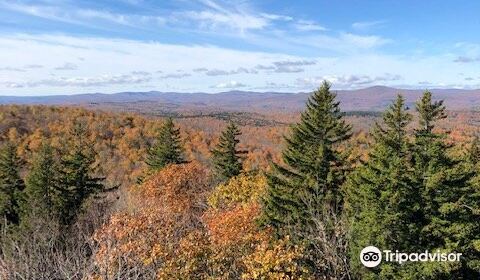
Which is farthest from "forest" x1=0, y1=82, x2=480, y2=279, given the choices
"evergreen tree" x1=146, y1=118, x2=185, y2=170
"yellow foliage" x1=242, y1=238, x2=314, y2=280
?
"evergreen tree" x1=146, y1=118, x2=185, y2=170

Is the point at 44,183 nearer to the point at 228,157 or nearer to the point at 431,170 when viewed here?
the point at 228,157

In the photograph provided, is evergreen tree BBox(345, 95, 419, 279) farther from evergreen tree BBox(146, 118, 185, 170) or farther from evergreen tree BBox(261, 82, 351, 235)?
evergreen tree BBox(146, 118, 185, 170)

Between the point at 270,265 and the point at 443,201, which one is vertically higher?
the point at 443,201

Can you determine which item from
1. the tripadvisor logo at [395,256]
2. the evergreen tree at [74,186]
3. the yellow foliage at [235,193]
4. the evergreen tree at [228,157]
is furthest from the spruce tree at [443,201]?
the evergreen tree at [74,186]

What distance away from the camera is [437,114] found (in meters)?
28.2

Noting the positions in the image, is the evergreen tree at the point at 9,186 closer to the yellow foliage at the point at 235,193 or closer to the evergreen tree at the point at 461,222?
the yellow foliage at the point at 235,193

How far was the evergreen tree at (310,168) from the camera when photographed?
30734 mm

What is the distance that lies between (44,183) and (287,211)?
72.6 feet

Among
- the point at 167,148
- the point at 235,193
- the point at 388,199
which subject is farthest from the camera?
the point at 167,148

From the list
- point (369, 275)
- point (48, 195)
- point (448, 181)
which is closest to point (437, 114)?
point (448, 181)

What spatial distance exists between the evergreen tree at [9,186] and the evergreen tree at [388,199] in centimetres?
3124

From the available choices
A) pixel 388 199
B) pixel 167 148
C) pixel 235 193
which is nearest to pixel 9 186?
pixel 167 148

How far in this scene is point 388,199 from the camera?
25141 millimetres

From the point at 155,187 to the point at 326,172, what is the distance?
17806mm
